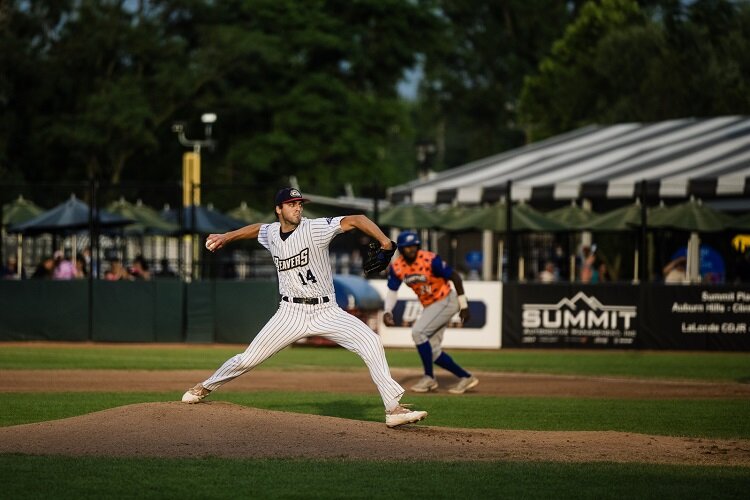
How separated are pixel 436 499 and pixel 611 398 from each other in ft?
28.1

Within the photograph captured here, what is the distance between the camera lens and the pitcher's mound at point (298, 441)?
10289 millimetres

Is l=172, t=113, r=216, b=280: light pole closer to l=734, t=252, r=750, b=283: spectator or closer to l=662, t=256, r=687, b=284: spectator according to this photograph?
l=662, t=256, r=687, b=284: spectator

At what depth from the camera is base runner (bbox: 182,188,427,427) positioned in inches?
445

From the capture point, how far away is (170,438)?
417 inches

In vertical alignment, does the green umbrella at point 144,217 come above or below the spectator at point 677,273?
above

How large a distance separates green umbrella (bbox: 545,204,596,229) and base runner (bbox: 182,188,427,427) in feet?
61.1

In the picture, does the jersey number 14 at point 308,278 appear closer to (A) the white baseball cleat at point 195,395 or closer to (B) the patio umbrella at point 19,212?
(A) the white baseball cleat at point 195,395

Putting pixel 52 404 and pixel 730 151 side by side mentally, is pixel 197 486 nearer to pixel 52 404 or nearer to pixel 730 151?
pixel 52 404

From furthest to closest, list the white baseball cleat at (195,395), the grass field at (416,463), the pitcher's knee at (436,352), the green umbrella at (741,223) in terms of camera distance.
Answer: the green umbrella at (741,223) < the pitcher's knee at (436,352) < the white baseball cleat at (195,395) < the grass field at (416,463)

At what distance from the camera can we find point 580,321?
84.7 feet

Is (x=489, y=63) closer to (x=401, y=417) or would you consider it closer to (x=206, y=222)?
(x=206, y=222)

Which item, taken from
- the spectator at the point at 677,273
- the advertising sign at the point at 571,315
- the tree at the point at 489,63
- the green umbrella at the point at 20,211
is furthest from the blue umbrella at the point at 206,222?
the tree at the point at 489,63

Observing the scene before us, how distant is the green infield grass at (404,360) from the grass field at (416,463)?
4cm

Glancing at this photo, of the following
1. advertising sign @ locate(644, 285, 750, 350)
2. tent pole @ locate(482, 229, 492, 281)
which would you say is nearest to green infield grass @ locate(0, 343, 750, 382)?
advertising sign @ locate(644, 285, 750, 350)
